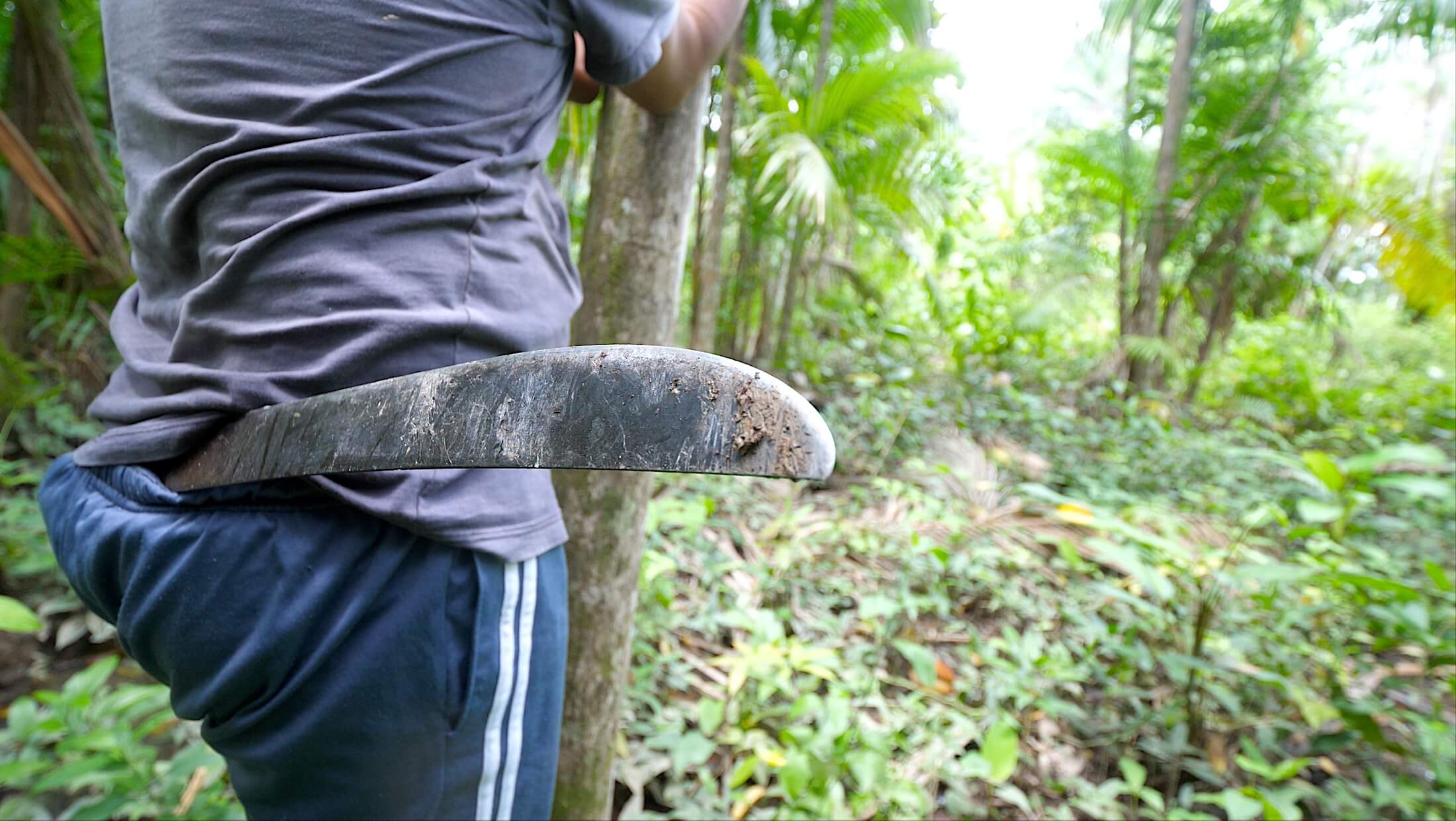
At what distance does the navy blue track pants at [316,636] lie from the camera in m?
0.65

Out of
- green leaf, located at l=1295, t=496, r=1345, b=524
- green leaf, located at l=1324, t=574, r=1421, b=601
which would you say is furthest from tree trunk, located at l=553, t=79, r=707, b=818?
green leaf, located at l=1295, t=496, r=1345, b=524

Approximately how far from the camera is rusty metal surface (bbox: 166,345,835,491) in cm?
43

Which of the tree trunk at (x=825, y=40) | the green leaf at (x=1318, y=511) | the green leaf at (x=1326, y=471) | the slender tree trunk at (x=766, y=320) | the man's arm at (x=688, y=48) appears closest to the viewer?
the man's arm at (x=688, y=48)

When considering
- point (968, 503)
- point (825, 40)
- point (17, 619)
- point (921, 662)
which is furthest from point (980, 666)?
point (825, 40)

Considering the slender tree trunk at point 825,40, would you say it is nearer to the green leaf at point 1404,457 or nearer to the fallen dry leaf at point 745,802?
the green leaf at point 1404,457

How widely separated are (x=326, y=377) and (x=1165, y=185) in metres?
6.24

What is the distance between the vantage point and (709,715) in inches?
62.5

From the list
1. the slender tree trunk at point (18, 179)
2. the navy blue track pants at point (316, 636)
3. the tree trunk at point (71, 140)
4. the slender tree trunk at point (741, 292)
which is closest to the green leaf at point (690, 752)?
the navy blue track pants at point (316, 636)

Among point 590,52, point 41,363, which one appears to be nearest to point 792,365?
point 41,363

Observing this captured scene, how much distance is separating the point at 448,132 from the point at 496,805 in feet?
2.16

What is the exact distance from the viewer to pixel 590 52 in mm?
804

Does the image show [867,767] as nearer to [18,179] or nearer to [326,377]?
[326,377]

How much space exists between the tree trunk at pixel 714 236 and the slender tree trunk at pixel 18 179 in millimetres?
2519

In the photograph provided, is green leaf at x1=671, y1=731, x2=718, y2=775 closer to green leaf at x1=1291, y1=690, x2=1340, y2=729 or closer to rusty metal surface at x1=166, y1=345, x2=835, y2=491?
rusty metal surface at x1=166, y1=345, x2=835, y2=491
